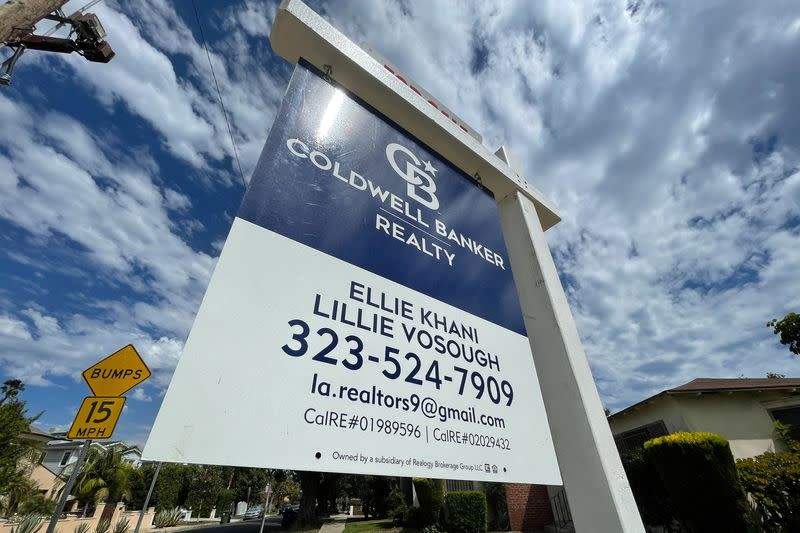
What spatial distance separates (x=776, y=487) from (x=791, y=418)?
13.7 feet

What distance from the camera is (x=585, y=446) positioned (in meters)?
1.98

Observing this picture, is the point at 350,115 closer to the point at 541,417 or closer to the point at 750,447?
the point at 541,417

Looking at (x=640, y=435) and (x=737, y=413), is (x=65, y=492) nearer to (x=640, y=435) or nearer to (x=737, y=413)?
(x=640, y=435)

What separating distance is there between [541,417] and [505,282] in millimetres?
854

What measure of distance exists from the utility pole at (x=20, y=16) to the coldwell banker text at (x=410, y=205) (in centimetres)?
679

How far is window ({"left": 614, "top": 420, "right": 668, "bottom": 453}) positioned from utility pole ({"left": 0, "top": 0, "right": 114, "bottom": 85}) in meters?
15.5

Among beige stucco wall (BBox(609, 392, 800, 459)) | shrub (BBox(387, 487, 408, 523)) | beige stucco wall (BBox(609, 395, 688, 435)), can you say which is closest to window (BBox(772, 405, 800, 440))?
beige stucco wall (BBox(609, 392, 800, 459))

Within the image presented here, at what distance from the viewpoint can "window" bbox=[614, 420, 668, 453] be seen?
9752 mm

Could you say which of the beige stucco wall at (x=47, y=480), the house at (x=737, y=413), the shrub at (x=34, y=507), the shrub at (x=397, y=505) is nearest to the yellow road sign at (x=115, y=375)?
the house at (x=737, y=413)

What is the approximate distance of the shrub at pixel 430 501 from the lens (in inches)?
477

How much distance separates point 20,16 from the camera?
5266mm

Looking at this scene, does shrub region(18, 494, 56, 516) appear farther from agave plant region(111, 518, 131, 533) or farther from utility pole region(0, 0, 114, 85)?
utility pole region(0, 0, 114, 85)

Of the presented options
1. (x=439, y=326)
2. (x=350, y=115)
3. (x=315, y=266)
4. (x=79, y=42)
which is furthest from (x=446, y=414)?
(x=79, y=42)

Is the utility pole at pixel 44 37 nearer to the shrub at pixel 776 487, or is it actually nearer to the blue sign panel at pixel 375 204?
the blue sign panel at pixel 375 204
